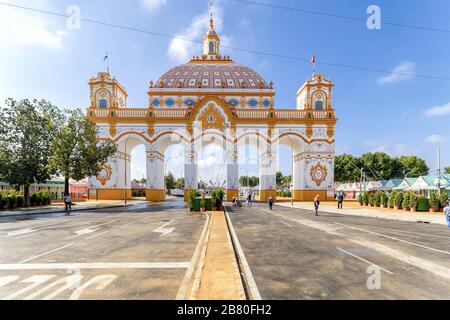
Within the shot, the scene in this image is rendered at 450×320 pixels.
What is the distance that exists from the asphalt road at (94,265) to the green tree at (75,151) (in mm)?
21795

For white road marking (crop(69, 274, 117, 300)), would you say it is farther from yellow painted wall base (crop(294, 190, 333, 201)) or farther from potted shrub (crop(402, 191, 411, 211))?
yellow painted wall base (crop(294, 190, 333, 201))

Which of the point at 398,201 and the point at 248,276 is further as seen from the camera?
the point at 398,201

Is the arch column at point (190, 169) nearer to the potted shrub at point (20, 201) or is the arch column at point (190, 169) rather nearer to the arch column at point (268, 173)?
the arch column at point (268, 173)

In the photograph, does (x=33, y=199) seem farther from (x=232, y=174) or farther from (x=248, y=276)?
(x=248, y=276)

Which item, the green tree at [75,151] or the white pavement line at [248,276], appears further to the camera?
the green tree at [75,151]

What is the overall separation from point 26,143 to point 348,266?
36881 millimetres

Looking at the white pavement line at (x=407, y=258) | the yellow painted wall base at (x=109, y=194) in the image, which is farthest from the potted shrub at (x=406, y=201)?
the yellow painted wall base at (x=109, y=194)

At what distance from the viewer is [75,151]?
34.2 m

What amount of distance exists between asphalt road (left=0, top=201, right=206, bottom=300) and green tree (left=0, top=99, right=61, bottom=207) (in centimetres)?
2209

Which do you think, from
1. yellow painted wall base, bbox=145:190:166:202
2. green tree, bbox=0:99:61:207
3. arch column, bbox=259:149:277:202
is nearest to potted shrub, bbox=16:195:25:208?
green tree, bbox=0:99:61:207

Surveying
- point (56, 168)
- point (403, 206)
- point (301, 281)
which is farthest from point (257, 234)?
point (56, 168)

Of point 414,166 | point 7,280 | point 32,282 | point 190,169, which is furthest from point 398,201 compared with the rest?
point 414,166

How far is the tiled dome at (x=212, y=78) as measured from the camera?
54062 mm
